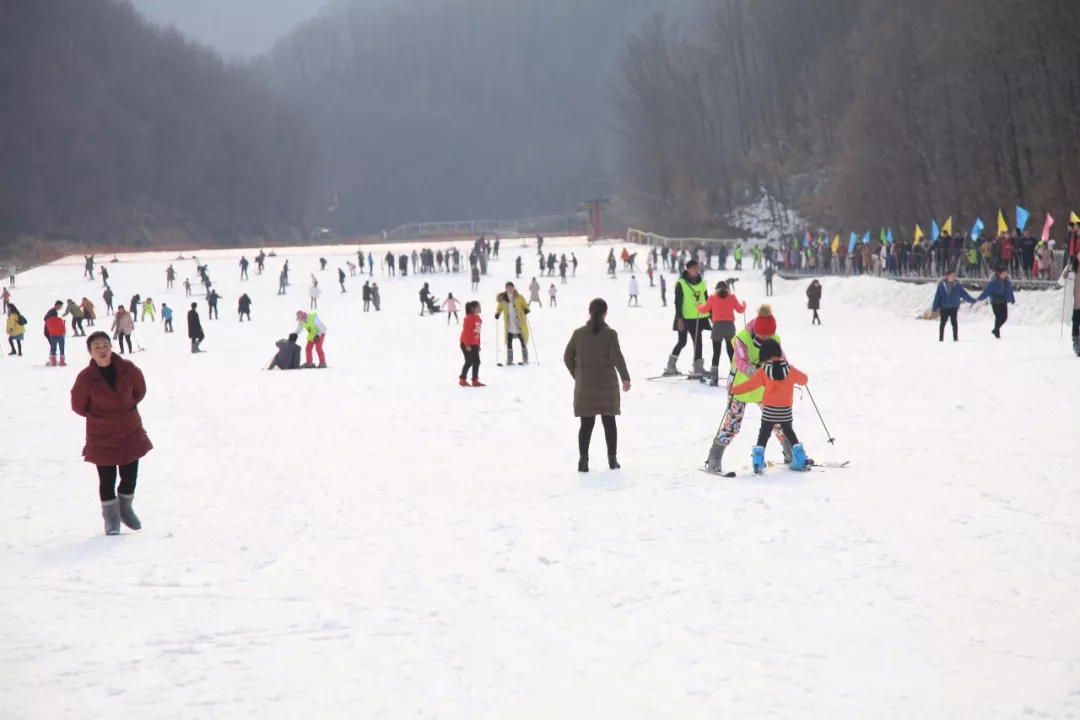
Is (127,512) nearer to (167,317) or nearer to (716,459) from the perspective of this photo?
(716,459)

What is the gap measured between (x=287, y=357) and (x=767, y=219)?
186 feet

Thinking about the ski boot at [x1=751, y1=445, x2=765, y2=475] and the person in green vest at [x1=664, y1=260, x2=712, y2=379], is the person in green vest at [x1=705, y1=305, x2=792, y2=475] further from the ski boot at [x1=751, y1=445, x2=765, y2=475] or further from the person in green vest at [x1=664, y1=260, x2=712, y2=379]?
the person in green vest at [x1=664, y1=260, x2=712, y2=379]

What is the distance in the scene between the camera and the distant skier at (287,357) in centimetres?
1995

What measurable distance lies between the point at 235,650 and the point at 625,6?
14774cm

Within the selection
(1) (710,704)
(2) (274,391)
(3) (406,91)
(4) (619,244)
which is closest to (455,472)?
(1) (710,704)

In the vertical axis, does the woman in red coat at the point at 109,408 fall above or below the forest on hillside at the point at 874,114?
below

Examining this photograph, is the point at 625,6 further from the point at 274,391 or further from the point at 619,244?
the point at 274,391

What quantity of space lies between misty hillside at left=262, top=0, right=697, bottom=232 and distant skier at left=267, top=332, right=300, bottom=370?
100 m

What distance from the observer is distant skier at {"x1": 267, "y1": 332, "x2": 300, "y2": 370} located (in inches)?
786

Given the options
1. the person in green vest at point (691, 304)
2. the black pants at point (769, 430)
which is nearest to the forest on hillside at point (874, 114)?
the person in green vest at point (691, 304)

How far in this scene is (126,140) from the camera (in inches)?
3952

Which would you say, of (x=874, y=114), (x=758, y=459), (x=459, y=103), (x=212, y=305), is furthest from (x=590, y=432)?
(x=459, y=103)

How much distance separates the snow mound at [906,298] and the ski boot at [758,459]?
14964mm

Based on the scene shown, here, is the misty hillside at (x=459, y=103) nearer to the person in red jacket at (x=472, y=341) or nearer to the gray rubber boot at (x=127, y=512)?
the person in red jacket at (x=472, y=341)
